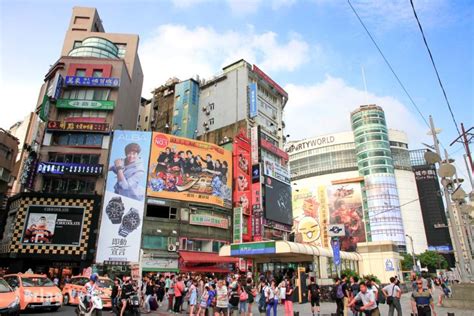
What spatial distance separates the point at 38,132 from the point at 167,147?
1445 centimetres

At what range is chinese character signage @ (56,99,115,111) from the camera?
40.2m

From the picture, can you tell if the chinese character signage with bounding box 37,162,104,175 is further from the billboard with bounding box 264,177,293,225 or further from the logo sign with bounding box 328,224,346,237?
the logo sign with bounding box 328,224,346,237

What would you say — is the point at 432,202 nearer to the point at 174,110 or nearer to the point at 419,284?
the point at 174,110

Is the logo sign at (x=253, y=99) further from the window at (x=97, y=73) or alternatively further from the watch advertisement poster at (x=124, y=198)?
the window at (x=97, y=73)

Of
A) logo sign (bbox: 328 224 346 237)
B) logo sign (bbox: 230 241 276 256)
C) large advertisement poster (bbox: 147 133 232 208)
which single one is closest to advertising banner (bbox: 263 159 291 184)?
large advertisement poster (bbox: 147 133 232 208)

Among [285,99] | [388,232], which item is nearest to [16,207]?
[285,99]

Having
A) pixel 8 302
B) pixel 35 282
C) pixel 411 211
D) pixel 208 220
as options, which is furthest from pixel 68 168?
pixel 411 211

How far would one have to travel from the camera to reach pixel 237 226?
40656 mm

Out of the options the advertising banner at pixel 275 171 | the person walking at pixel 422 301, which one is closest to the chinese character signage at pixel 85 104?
the advertising banner at pixel 275 171

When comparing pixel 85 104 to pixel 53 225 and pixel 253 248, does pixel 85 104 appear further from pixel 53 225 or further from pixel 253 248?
pixel 253 248

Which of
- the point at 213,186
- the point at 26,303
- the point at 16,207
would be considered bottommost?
the point at 26,303

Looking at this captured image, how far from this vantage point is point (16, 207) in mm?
34625

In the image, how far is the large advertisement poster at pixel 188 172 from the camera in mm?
38312

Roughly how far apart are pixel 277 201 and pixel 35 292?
36.6 m
